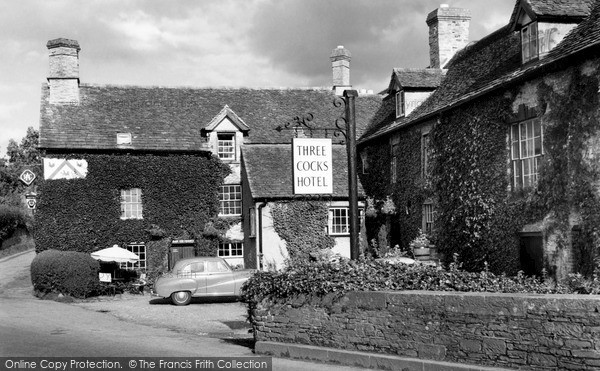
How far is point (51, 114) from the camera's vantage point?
3206cm

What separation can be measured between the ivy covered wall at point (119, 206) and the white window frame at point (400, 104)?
8.58m

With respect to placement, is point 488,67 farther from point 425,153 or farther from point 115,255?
point 115,255

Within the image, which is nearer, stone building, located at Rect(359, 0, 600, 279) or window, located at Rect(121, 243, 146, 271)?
stone building, located at Rect(359, 0, 600, 279)

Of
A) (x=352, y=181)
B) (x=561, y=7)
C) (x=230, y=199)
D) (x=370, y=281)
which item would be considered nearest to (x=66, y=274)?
(x=230, y=199)

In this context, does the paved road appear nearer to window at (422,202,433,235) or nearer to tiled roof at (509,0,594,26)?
window at (422,202,433,235)

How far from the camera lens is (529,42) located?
19844 millimetres

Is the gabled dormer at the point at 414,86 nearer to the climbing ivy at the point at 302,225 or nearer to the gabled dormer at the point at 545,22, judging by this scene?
the climbing ivy at the point at 302,225

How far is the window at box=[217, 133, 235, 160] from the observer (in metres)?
32.8

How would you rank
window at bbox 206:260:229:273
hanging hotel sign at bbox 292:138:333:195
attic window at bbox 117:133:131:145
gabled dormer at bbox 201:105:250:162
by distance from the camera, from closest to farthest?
hanging hotel sign at bbox 292:138:333:195
window at bbox 206:260:229:273
attic window at bbox 117:133:131:145
gabled dormer at bbox 201:105:250:162

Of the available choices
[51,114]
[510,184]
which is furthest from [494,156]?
[51,114]

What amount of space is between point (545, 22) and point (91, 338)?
45.7ft

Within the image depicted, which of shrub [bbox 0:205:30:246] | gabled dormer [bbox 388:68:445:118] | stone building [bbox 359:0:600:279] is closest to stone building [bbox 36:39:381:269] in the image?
gabled dormer [bbox 388:68:445:118]

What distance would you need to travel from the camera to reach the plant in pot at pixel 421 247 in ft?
77.2

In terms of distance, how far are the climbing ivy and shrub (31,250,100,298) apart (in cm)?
757
